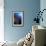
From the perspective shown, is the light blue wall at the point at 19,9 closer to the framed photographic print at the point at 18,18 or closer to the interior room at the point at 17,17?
the interior room at the point at 17,17

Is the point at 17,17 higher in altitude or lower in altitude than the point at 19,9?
lower

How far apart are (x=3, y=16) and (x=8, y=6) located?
478 mm

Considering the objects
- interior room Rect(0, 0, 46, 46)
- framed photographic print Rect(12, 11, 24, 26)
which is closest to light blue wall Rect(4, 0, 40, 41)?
interior room Rect(0, 0, 46, 46)

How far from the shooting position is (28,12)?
19.4 feet

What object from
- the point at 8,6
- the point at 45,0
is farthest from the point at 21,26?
the point at 45,0

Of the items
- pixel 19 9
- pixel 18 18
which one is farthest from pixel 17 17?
pixel 19 9

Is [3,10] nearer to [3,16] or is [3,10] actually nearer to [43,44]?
[3,16]

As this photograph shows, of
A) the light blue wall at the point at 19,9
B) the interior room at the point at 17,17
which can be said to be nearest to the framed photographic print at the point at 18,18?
the interior room at the point at 17,17

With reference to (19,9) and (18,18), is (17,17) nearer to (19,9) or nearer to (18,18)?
(18,18)

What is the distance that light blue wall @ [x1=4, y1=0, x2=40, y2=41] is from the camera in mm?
5848

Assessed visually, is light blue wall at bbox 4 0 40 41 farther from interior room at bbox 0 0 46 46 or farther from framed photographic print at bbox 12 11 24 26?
framed photographic print at bbox 12 11 24 26

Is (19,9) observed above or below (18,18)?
above

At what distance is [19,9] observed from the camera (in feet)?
19.2

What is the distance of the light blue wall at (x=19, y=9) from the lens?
5848 millimetres
